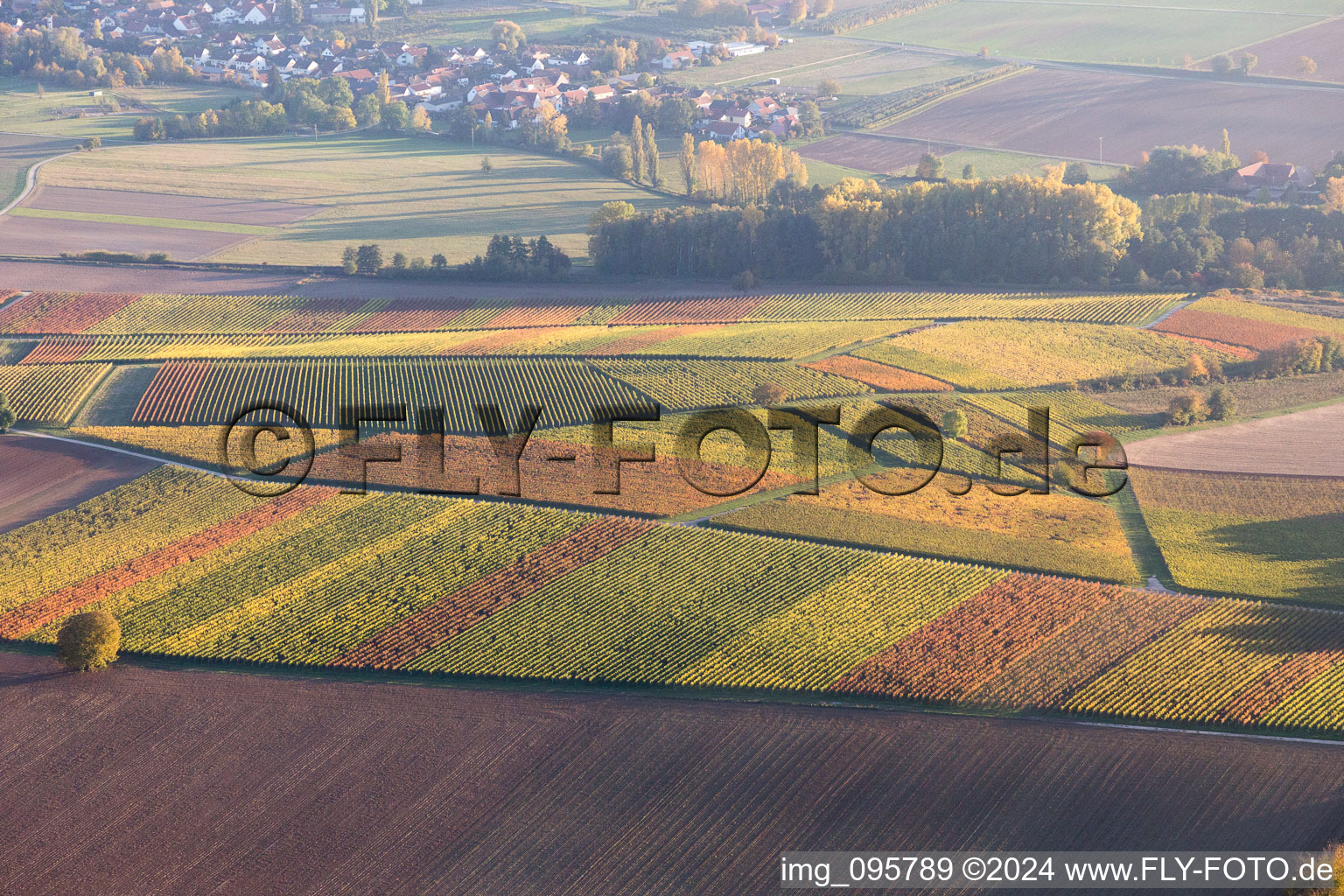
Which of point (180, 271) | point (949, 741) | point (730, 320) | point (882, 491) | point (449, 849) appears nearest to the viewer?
point (449, 849)

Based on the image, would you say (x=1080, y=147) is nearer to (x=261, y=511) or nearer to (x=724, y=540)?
(x=724, y=540)

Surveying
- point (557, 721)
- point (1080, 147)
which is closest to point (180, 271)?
point (557, 721)

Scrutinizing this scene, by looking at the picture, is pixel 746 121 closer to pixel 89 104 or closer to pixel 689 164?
pixel 689 164

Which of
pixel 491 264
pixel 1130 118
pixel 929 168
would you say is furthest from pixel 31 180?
pixel 1130 118

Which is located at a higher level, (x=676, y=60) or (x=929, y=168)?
(x=676, y=60)

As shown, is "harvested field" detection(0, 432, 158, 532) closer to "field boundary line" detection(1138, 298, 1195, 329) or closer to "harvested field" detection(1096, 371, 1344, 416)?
"harvested field" detection(1096, 371, 1344, 416)

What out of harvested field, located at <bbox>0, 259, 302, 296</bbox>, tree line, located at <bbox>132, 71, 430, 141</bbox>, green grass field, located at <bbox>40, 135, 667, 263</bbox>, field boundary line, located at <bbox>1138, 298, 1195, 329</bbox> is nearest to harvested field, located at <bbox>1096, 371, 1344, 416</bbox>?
field boundary line, located at <bbox>1138, 298, 1195, 329</bbox>
